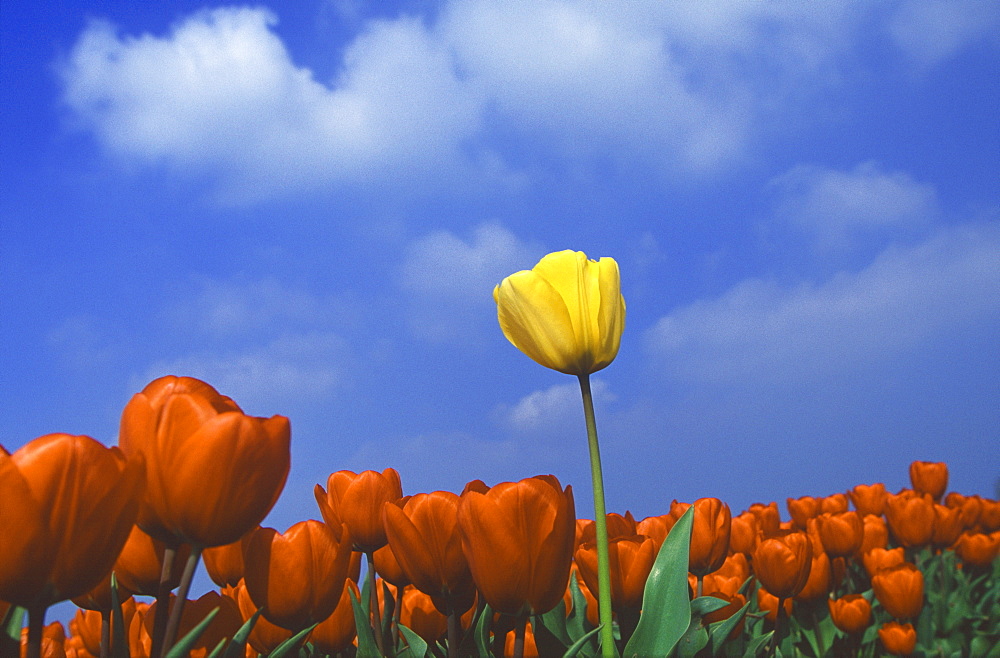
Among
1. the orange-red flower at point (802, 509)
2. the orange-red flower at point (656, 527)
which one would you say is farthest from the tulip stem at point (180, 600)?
the orange-red flower at point (802, 509)

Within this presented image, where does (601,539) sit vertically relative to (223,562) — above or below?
below

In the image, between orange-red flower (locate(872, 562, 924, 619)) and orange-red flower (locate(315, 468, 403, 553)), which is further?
orange-red flower (locate(872, 562, 924, 619))

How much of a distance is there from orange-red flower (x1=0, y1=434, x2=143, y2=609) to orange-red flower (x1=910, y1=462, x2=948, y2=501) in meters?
6.57

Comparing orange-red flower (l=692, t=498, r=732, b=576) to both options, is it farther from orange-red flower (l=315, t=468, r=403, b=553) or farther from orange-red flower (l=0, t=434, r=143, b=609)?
orange-red flower (l=0, t=434, r=143, b=609)

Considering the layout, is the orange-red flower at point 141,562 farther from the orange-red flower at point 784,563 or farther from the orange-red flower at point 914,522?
the orange-red flower at point 914,522

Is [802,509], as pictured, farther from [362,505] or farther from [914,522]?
[362,505]

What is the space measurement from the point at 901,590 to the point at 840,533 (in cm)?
48

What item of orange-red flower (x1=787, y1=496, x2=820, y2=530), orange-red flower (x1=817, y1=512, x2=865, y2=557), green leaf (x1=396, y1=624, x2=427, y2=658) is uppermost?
orange-red flower (x1=787, y1=496, x2=820, y2=530)

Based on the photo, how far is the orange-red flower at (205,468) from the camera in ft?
3.44

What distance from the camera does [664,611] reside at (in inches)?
61.8

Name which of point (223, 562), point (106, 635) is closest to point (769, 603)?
point (223, 562)

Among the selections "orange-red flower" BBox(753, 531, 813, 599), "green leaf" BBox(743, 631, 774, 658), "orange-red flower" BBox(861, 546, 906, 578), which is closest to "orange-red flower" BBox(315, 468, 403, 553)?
"green leaf" BBox(743, 631, 774, 658)

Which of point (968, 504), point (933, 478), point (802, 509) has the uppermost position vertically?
point (933, 478)

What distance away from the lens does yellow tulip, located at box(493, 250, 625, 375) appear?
1576 millimetres
